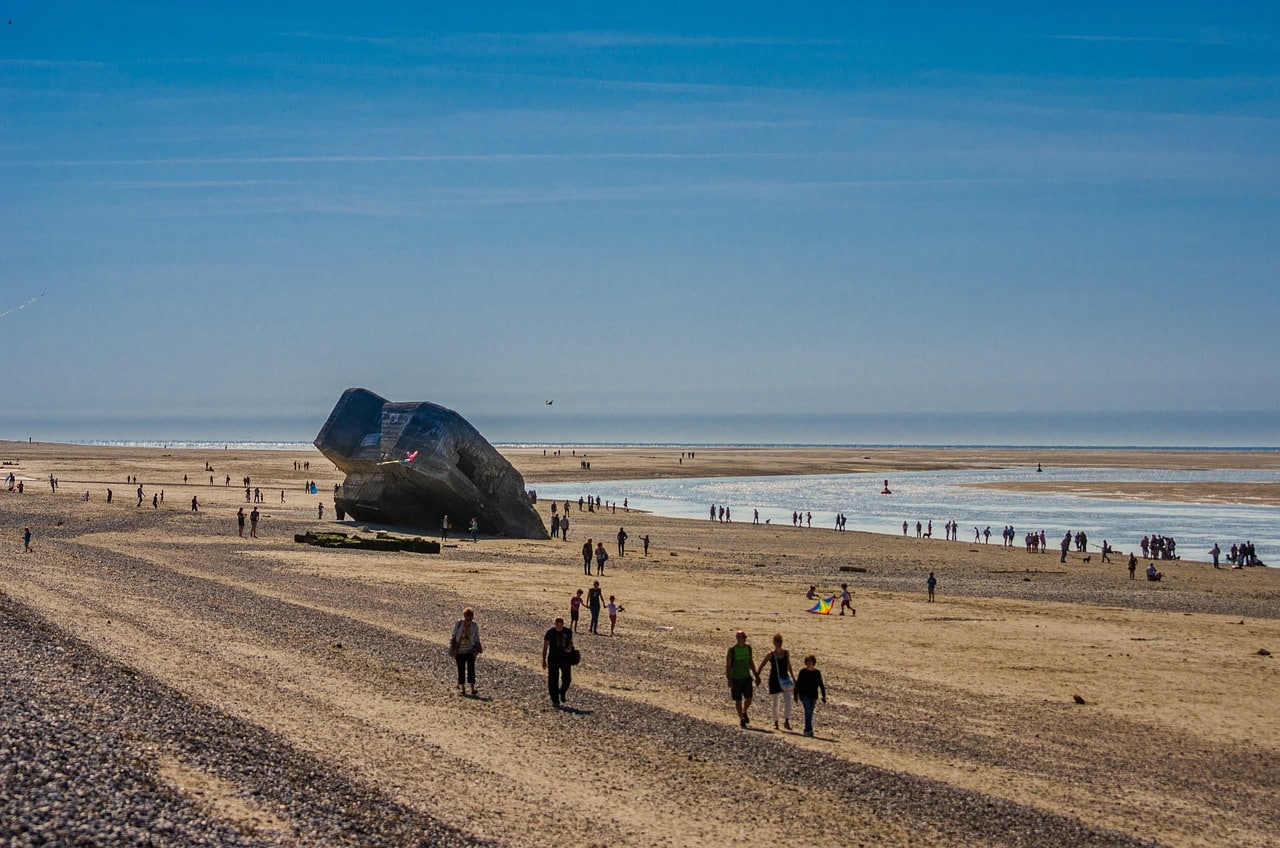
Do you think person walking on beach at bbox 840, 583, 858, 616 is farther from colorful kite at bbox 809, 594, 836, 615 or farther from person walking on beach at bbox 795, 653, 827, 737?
person walking on beach at bbox 795, 653, 827, 737

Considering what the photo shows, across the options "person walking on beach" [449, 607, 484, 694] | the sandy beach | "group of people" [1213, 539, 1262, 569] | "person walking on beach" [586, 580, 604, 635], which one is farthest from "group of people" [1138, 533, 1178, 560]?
"person walking on beach" [449, 607, 484, 694]

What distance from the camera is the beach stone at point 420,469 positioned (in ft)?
135

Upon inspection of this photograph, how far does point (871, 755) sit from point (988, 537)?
4093cm

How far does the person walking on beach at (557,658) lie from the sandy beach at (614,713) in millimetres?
351

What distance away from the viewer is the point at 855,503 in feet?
259

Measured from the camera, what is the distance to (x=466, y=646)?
1680cm

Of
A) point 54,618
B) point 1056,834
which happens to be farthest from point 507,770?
point 54,618

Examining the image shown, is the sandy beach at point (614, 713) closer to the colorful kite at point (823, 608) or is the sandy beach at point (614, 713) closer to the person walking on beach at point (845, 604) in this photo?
the colorful kite at point (823, 608)

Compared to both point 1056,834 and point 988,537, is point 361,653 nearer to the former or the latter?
point 1056,834

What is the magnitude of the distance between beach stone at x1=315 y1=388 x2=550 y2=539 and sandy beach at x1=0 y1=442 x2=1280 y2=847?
292 inches

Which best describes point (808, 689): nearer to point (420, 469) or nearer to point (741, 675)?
point (741, 675)

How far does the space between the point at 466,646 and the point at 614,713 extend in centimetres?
254

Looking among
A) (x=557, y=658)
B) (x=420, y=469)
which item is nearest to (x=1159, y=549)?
(x=420, y=469)

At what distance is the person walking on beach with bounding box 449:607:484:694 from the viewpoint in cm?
1670
